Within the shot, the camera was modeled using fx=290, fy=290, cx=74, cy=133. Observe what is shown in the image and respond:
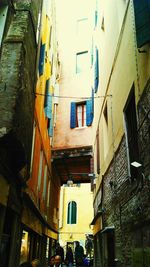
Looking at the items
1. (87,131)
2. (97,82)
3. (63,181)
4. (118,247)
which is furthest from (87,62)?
(118,247)

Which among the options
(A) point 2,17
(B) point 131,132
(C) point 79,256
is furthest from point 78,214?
(A) point 2,17

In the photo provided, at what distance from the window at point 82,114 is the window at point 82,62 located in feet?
8.56

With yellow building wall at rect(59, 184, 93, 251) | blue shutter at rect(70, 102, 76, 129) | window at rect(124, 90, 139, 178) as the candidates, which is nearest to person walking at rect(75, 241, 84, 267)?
blue shutter at rect(70, 102, 76, 129)

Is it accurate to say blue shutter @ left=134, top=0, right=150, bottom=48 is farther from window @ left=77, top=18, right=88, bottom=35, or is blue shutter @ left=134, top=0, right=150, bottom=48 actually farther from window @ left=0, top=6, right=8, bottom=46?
window @ left=77, top=18, right=88, bottom=35

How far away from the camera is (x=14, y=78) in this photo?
217 inches

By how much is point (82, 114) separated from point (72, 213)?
13.7 metres

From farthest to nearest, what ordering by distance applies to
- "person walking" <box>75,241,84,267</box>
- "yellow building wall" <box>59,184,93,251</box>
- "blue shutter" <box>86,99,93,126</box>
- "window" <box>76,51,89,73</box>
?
"yellow building wall" <box>59,184,93,251</box>
"window" <box>76,51,89,73</box>
"person walking" <box>75,241,84,267</box>
"blue shutter" <box>86,99,93,126</box>

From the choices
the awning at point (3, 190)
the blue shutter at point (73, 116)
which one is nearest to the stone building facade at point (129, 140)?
the awning at point (3, 190)

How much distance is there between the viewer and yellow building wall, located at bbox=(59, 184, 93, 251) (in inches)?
1036

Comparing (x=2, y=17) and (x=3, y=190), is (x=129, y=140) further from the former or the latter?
(x=2, y=17)

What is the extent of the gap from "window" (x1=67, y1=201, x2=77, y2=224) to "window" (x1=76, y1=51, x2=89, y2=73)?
558 inches

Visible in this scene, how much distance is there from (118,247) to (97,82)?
7485 millimetres

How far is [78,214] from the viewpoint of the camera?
27.1 m

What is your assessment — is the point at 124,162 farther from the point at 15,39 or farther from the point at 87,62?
the point at 87,62
